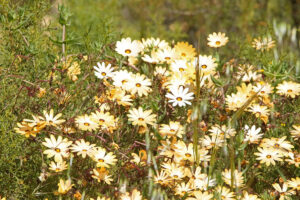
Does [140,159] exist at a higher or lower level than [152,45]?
lower

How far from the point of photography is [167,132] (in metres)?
1.60

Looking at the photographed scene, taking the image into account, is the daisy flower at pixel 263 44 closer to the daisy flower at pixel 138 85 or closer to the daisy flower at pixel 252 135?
the daisy flower at pixel 252 135

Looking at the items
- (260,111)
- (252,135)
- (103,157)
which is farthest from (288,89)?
(103,157)

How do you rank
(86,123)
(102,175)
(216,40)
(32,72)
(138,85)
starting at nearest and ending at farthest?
(102,175), (86,123), (138,85), (32,72), (216,40)

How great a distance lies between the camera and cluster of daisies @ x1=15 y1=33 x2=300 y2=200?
1.47 metres

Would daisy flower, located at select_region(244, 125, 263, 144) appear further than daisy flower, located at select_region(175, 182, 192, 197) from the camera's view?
Yes

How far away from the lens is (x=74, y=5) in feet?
17.2

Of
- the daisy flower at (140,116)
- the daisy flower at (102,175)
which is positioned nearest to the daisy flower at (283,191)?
the daisy flower at (140,116)

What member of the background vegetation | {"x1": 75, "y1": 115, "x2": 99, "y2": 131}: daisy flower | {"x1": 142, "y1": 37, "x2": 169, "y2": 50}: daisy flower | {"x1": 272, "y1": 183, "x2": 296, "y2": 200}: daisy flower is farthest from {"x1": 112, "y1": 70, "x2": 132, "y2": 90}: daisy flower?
{"x1": 272, "y1": 183, "x2": 296, "y2": 200}: daisy flower

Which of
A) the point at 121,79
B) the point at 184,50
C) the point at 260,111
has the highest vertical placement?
the point at 184,50

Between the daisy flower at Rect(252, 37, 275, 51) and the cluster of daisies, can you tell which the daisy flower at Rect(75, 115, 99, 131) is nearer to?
the cluster of daisies

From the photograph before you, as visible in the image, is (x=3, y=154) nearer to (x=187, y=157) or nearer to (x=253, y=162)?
(x=187, y=157)

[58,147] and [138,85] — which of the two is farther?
[138,85]

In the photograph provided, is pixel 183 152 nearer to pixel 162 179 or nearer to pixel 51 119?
pixel 162 179
